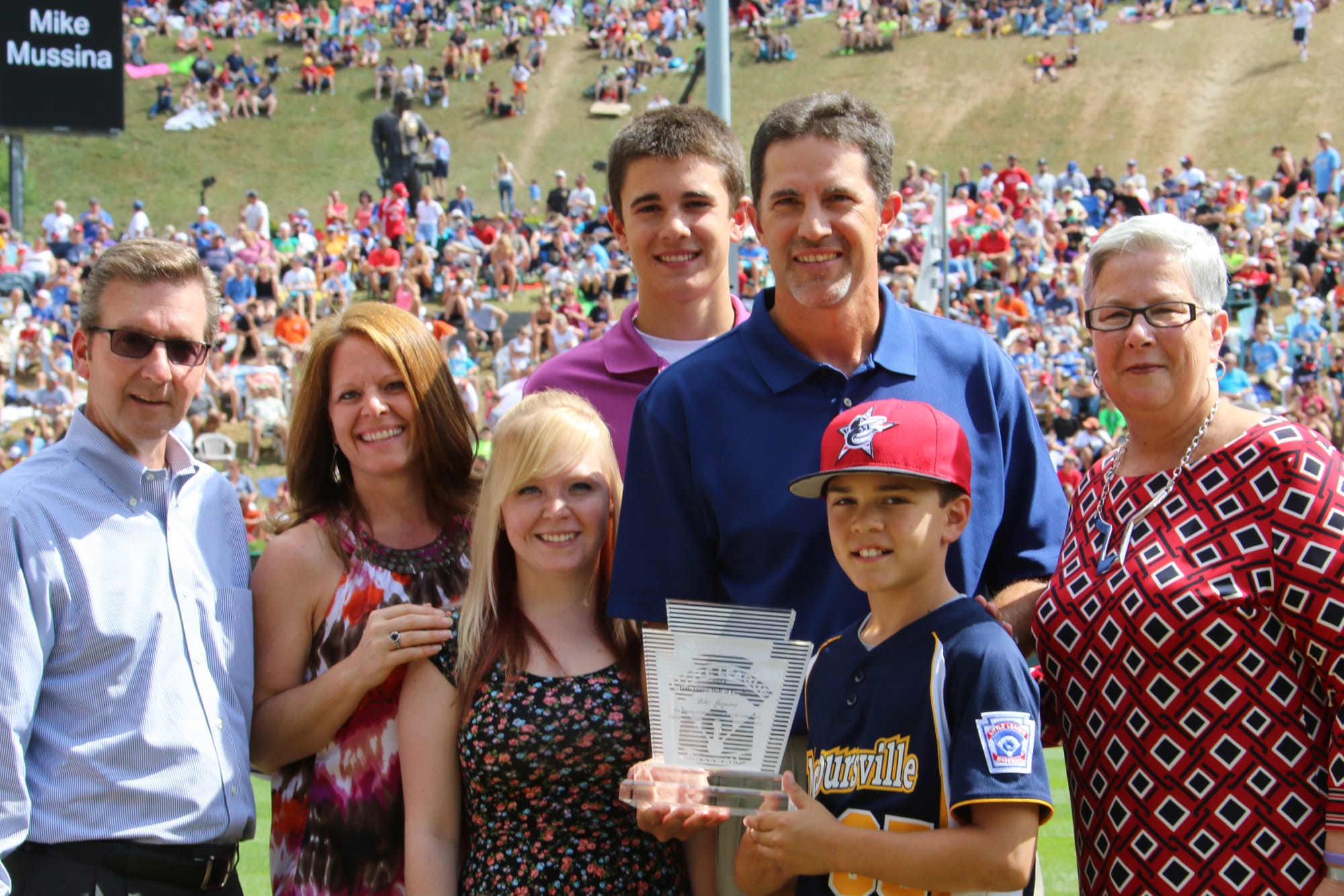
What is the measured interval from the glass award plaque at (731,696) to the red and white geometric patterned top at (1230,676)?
24.5 inches

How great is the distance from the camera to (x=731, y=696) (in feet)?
8.00

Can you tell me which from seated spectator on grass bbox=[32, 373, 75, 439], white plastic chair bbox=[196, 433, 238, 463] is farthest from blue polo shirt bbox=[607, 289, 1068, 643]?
seated spectator on grass bbox=[32, 373, 75, 439]

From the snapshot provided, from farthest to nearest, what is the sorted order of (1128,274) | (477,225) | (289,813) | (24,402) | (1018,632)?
(477,225)
(24,402)
(289,813)
(1018,632)
(1128,274)

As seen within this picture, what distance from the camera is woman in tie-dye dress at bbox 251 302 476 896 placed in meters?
2.87

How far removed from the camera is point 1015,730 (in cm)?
222

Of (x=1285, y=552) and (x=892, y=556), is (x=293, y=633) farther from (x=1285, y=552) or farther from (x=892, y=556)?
(x=1285, y=552)

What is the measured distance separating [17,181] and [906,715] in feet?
89.2

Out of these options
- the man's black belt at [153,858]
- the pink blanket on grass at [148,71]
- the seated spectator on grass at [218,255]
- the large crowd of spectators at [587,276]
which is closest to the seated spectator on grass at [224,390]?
the large crowd of spectators at [587,276]

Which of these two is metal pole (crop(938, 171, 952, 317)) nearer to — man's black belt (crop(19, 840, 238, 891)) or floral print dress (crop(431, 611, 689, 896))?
floral print dress (crop(431, 611, 689, 896))

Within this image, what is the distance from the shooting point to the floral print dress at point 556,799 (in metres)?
2.62

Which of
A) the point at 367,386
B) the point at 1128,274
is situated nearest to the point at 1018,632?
the point at 1128,274

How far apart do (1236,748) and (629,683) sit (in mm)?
1213

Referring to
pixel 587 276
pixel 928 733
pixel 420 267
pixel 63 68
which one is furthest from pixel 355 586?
pixel 63 68

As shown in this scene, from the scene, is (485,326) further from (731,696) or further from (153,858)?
(731,696)
